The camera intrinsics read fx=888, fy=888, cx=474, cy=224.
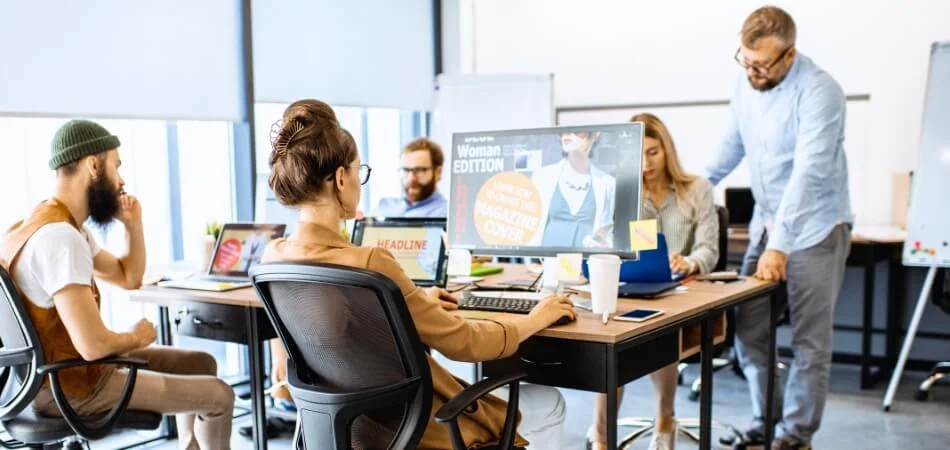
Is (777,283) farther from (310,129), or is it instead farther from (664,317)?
(310,129)

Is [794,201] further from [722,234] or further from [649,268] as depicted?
[649,268]

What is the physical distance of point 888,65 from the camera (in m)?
4.58

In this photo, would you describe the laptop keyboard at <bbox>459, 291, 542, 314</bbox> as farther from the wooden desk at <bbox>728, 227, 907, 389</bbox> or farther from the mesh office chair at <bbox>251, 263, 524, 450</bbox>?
the wooden desk at <bbox>728, 227, 907, 389</bbox>

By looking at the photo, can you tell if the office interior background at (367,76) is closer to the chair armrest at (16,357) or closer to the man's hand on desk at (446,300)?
the chair armrest at (16,357)

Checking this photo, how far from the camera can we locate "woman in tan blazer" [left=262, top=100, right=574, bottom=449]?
176 centimetres

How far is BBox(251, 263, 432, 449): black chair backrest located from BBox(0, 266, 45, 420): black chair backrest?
746 mm

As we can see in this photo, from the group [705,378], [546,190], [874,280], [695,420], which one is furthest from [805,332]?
[874,280]

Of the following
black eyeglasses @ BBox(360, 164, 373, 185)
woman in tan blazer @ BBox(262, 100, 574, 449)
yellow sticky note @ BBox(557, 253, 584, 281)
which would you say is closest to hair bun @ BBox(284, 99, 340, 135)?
woman in tan blazer @ BBox(262, 100, 574, 449)

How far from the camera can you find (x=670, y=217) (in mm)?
3053

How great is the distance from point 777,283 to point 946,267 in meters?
1.50

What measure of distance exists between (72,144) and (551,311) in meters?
1.36

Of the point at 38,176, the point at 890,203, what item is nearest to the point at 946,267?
the point at 890,203

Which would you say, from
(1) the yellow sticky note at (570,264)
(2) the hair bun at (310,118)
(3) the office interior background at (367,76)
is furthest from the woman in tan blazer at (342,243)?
(3) the office interior background at (367,76)

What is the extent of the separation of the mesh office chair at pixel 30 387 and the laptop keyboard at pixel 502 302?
2.77 ft
